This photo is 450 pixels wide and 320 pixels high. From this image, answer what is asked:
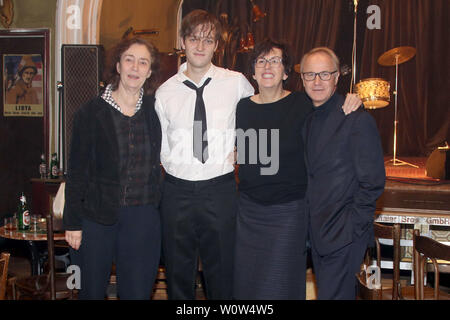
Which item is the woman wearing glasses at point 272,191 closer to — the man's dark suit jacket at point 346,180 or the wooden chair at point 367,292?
the man's dark suit jacket at point 346,180

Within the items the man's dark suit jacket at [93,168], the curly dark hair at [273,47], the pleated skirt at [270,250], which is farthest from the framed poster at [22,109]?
the pleated skirt at [270,250]

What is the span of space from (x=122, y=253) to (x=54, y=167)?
11.4ft

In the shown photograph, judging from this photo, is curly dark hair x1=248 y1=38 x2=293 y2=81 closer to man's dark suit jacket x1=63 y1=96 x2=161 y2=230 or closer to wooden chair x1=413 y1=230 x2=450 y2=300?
man's dark suit jacket x1=63 y1=96 x2=161 y2=230

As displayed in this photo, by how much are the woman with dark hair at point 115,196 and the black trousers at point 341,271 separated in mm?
741

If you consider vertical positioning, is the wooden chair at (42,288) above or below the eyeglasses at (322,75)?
below

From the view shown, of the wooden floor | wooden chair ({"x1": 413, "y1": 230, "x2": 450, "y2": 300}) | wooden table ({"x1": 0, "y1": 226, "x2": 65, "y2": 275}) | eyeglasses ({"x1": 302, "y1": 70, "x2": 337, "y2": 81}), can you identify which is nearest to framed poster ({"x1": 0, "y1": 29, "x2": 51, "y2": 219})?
the wooden floor

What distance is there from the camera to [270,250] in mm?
2141

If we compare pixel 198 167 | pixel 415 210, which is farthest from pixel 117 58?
pixel 415 210

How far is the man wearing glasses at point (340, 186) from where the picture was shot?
2010mm

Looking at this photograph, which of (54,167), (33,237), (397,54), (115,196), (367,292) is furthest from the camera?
(397,54)

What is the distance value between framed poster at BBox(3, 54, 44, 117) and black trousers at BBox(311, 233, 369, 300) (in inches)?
187

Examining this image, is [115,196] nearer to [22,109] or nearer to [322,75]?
[322,75]
